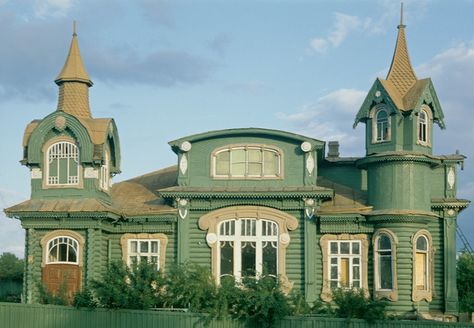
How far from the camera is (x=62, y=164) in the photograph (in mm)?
32688

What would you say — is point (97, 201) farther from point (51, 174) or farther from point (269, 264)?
point (269, 264)

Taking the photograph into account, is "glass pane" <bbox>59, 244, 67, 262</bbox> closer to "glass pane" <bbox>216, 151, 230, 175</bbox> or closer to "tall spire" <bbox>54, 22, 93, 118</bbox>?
"tall spire" <bbox>54, 22, 93, 118</bbox>

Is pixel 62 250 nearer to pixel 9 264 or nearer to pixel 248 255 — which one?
pixel 248 255

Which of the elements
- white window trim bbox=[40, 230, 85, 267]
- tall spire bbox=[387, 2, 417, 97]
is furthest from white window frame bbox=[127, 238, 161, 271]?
tall spire bbox=[387, 2, 417, 97]

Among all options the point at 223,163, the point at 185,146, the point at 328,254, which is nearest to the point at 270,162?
the point at 223,163

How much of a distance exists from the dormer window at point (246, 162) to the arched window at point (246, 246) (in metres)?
1.77

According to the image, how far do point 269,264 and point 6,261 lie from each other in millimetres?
33792

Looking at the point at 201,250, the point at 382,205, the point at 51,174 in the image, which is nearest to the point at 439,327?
the point at 382,205

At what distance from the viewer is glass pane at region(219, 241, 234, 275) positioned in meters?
31.9

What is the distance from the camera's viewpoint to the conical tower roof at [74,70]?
1367 inches

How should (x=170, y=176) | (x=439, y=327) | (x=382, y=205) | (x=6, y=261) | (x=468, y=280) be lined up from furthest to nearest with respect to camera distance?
(x=6, y=261) < (x=468, y=280) < (x=170, y=176) < (x=382, y=205) < (x=439, y=327)

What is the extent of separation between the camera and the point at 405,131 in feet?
104

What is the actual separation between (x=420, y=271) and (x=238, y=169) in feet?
25.1

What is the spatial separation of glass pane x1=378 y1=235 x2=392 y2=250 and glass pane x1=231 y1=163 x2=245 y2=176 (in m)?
5.67
